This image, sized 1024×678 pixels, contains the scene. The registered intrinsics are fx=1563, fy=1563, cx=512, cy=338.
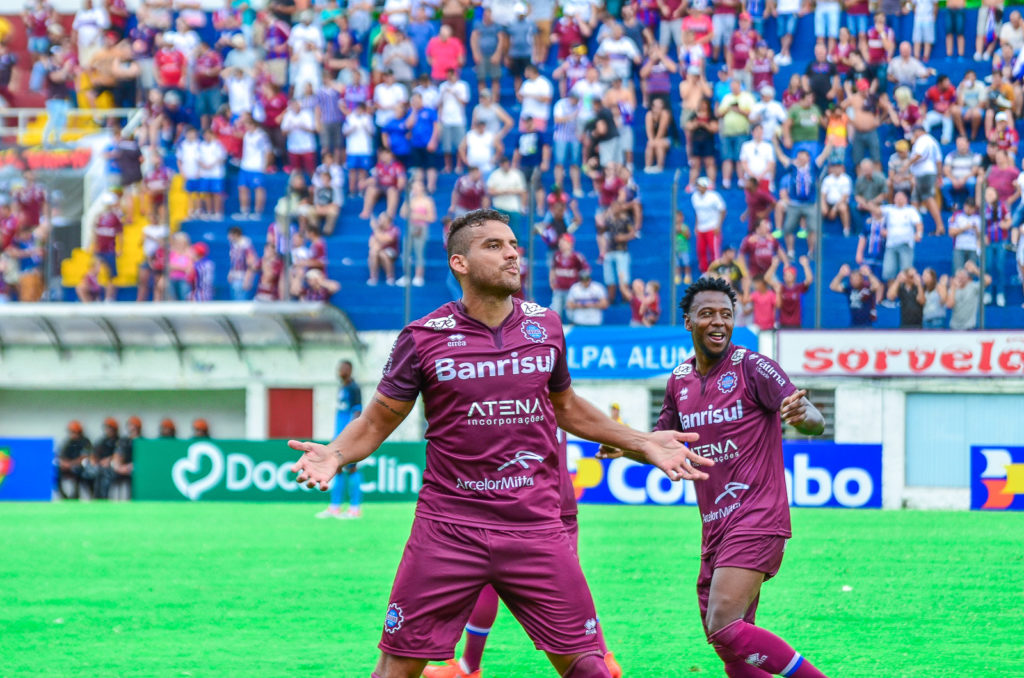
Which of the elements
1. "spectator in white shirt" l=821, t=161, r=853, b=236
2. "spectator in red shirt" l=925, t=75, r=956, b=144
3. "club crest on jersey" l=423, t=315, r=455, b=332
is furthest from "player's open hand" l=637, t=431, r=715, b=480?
"spectator in red shirt" l=925, t=75, r=956, b=144

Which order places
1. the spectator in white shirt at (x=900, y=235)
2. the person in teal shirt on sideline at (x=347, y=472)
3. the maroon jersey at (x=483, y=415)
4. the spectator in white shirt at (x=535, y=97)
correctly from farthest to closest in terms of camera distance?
the spectator in white shirt at (x=535, y=97) → the spectator in white shirt at (x=900, y=235) → the person in teal shirt on sideline at (x=347, y=472) → the maroon jersey at (x=483, y=415)

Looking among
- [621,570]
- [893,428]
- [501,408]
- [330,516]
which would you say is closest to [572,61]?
[893,428]

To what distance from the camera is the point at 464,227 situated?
6.46 meters

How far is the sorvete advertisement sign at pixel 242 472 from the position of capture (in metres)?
23.0

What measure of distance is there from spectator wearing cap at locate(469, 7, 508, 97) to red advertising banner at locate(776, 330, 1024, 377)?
8206 millimetres

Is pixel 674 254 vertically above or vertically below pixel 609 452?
above

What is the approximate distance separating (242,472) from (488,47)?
914 centimetres

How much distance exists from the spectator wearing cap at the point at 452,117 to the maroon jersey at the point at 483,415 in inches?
806

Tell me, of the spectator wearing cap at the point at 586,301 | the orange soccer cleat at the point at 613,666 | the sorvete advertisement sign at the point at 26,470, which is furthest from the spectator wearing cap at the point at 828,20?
the orange soccer cleat at the point at 613,666

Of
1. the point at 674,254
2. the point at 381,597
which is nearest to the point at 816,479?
the point at 674,254

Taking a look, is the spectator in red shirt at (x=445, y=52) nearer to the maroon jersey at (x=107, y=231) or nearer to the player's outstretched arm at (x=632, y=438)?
the maroon jersey at (x=107, y=231)

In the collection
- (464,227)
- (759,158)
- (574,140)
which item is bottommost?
(464,227)

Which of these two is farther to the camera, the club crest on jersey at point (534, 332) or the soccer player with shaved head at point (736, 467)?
the soccer player with shaved head at point (736, 467)

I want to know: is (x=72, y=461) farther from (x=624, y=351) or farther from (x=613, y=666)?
(x=613, y=666)
